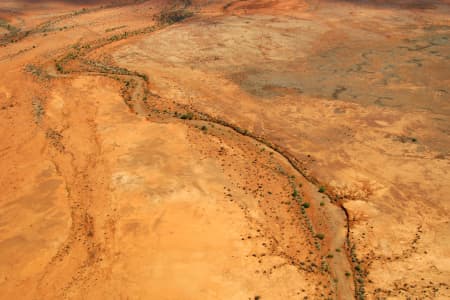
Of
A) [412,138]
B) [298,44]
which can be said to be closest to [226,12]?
[298,44]

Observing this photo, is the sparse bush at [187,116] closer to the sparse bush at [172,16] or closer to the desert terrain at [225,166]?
the desert terrain at [225,166]

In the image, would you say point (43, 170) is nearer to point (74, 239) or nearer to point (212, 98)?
point (74, 239)

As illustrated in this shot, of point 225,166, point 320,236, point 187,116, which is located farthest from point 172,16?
point 320,236

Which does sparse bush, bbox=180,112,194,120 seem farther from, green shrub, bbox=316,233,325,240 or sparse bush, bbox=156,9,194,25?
sparse bush, bbox=156,9,194,25

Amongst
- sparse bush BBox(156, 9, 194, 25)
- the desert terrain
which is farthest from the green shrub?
sparse bush BBox(156, 9, 194, 25)


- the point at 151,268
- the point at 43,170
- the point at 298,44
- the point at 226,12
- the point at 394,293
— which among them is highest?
the point at 226,12

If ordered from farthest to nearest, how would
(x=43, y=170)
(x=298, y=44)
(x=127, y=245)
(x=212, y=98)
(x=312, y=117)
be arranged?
1. (x=298, y=44)
2. (x=212, y=98)
3. (x=312, y=117)
4. (x=43, y=170)
5. (x=127, y=245)

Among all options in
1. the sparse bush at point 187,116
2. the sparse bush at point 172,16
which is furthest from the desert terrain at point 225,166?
the sparse bush at point 172,16

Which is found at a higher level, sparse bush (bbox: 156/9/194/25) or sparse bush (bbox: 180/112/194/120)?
sparse bush (bbox: 156/9/194/25)
